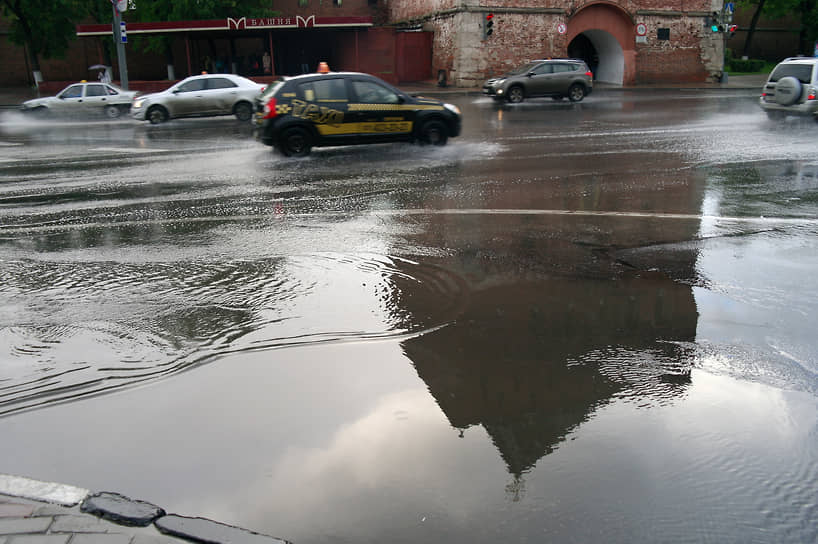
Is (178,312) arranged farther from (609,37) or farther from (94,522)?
(609,37)

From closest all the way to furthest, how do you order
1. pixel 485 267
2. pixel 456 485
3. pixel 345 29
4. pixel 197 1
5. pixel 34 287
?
pixel 456 485, pixel 34 287, pixel 485 267, pixel 197 1, pixel 345 29

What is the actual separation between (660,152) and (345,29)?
2851cm

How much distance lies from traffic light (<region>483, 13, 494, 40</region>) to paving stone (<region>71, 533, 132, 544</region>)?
35150 mm

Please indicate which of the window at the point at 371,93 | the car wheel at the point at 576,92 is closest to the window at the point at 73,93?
the window at the point at 371,93

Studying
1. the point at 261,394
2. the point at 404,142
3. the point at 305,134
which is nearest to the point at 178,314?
the point at 261,394

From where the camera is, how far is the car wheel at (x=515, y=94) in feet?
89.6

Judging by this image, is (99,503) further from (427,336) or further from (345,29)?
(345,29)

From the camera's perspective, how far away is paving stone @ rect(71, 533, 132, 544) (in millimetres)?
2801

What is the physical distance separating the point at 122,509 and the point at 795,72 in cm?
2235

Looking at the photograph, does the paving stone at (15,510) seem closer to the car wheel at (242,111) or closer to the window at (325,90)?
the window at (325,90)

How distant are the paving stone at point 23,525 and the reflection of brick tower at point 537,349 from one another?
2028 mm

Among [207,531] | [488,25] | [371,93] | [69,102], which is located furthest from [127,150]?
[488,25]

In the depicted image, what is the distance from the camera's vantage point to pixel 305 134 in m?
13.6

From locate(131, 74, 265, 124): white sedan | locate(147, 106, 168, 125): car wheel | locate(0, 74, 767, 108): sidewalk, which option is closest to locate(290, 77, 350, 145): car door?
locate(131, 74, 265, 124): white sedan
